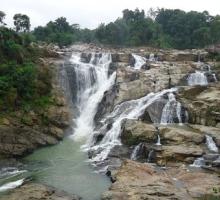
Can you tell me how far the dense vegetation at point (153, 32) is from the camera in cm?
6725

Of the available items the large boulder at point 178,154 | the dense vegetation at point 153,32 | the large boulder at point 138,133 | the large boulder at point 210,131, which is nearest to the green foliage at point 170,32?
the dense vegetation at point 153,32

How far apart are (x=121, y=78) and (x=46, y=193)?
20005 mm

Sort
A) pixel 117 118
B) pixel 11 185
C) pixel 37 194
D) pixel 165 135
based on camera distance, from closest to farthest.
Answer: pixel 37 194
pixel 11 185
pixel 165 135
pixel 117 118

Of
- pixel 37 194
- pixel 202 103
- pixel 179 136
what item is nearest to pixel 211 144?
pixel 179 136

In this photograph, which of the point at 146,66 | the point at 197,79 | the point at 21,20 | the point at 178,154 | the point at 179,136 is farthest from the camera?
the point at 21,20

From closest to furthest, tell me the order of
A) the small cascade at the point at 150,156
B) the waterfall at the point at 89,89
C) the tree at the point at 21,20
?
the small cascade at the point at 150,156
the waterfall at the point at 89,89
the tree at the point at 21,20

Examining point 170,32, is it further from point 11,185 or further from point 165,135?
point 11,185

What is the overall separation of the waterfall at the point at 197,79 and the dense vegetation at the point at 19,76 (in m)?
13.0

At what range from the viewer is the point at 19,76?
3381 centimetres

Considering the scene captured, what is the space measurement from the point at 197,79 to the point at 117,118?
10.4 meters

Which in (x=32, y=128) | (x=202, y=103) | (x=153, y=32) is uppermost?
(x=153, y=32)

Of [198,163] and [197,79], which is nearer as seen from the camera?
[198,163]

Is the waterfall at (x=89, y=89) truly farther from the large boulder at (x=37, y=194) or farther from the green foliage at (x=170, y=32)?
the green foliage at (x=170, y=32)

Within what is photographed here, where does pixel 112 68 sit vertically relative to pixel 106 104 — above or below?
above
